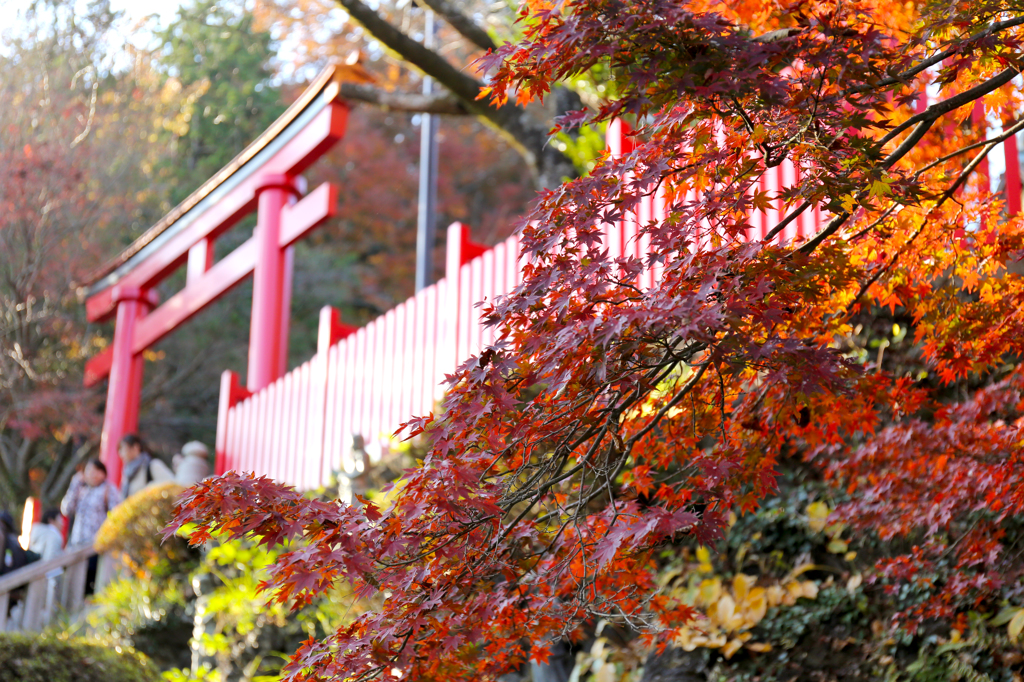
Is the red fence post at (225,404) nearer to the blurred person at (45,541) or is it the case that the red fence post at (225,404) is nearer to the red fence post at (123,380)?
the blurred person at (45,541)

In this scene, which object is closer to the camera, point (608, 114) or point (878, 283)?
point (608, 114)

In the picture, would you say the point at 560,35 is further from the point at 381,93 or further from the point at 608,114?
the point at 381,93

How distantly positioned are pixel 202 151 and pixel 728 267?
1546cm

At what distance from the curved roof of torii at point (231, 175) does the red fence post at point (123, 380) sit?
362mm

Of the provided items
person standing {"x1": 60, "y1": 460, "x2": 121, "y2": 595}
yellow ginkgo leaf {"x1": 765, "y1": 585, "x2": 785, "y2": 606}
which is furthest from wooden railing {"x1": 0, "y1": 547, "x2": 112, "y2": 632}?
yellow ginkgo leaf {"x1": 765, "y1": 585, "x2": 785, "y2": 606}

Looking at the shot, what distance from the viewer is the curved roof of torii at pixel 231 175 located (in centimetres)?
829

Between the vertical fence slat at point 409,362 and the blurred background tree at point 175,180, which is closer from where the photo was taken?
the vertical fence slat at point 409,362

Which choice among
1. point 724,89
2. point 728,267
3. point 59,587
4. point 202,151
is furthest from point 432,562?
point 202,151

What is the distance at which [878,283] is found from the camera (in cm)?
310

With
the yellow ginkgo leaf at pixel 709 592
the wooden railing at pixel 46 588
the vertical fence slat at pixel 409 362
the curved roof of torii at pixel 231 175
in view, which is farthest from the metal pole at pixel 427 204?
the yellow ginkgo leaf at pixel 709 592

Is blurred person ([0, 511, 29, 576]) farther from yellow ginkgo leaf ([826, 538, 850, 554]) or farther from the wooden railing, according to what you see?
yellow ginkgo leaf ([826, 538, 850, 554])

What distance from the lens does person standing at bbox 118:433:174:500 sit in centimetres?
794

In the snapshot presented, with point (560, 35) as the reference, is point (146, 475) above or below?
below

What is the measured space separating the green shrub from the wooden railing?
1.81 m
